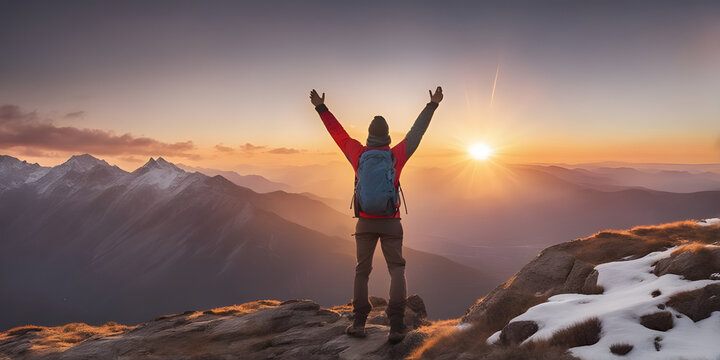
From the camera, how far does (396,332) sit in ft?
35.4

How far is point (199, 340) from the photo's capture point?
16453mm

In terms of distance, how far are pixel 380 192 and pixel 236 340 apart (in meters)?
11.0

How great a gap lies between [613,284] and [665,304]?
9.59 ft

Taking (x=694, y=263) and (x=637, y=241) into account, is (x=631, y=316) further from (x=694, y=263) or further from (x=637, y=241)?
(x=637, y=241)

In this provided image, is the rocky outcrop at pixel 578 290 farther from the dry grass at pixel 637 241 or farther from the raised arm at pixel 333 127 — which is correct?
the raised arm at pixel 333 127

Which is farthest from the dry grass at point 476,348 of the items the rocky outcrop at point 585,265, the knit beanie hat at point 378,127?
the knit beanie hat at point 378,127

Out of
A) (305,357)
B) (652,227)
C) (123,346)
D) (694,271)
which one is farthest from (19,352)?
(652,227)

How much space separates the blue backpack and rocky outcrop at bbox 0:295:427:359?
4.18 meters

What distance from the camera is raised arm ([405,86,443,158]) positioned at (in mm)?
10422

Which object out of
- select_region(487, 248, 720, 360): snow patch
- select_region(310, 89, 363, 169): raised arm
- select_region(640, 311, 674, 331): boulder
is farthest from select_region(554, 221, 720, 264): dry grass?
select_region(310, 89, 363, 169): raised arm

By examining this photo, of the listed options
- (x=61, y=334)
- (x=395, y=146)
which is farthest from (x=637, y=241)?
(x=61, y=334)

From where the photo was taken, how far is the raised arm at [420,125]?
10.4 m

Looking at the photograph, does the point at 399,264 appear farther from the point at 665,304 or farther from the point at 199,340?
the point at 199,340

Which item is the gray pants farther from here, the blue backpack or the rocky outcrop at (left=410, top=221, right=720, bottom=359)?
the rocky outcrop at (left=410, top=221, right=720, bottom=359)
